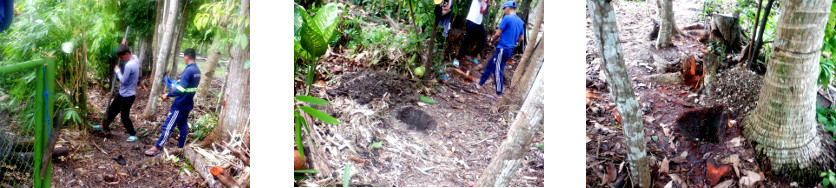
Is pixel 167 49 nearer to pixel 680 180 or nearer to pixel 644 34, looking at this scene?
pixel 644 34

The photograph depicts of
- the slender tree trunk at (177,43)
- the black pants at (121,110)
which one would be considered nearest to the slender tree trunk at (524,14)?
the slender tree trunk at (177,43)

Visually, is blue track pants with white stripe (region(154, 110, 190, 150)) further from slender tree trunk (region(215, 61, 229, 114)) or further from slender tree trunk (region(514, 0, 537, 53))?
slender tree trunk (region(514, 0, 537, 53))

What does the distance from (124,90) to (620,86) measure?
2.03 m

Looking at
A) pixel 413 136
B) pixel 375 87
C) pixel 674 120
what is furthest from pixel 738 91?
pixel 375 87

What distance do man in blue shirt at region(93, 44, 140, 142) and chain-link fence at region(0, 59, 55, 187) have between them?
19cm

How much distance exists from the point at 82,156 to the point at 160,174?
11.9 inches

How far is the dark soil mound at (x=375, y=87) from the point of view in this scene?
2193 mm

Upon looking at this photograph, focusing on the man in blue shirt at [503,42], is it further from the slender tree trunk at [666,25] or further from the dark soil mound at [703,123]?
the dark soil mound at [703,123]

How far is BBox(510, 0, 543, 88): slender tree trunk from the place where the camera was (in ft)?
6.67

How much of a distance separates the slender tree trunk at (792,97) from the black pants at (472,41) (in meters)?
1.17

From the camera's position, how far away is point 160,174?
→ 214 centimetres

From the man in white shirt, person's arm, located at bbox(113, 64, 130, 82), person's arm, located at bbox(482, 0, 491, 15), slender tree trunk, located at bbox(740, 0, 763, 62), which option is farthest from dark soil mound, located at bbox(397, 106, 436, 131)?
slender tree trunk, located at bbox(740, 0, 763, 62)

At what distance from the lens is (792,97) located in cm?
198

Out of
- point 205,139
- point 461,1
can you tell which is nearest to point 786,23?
point 461,1
